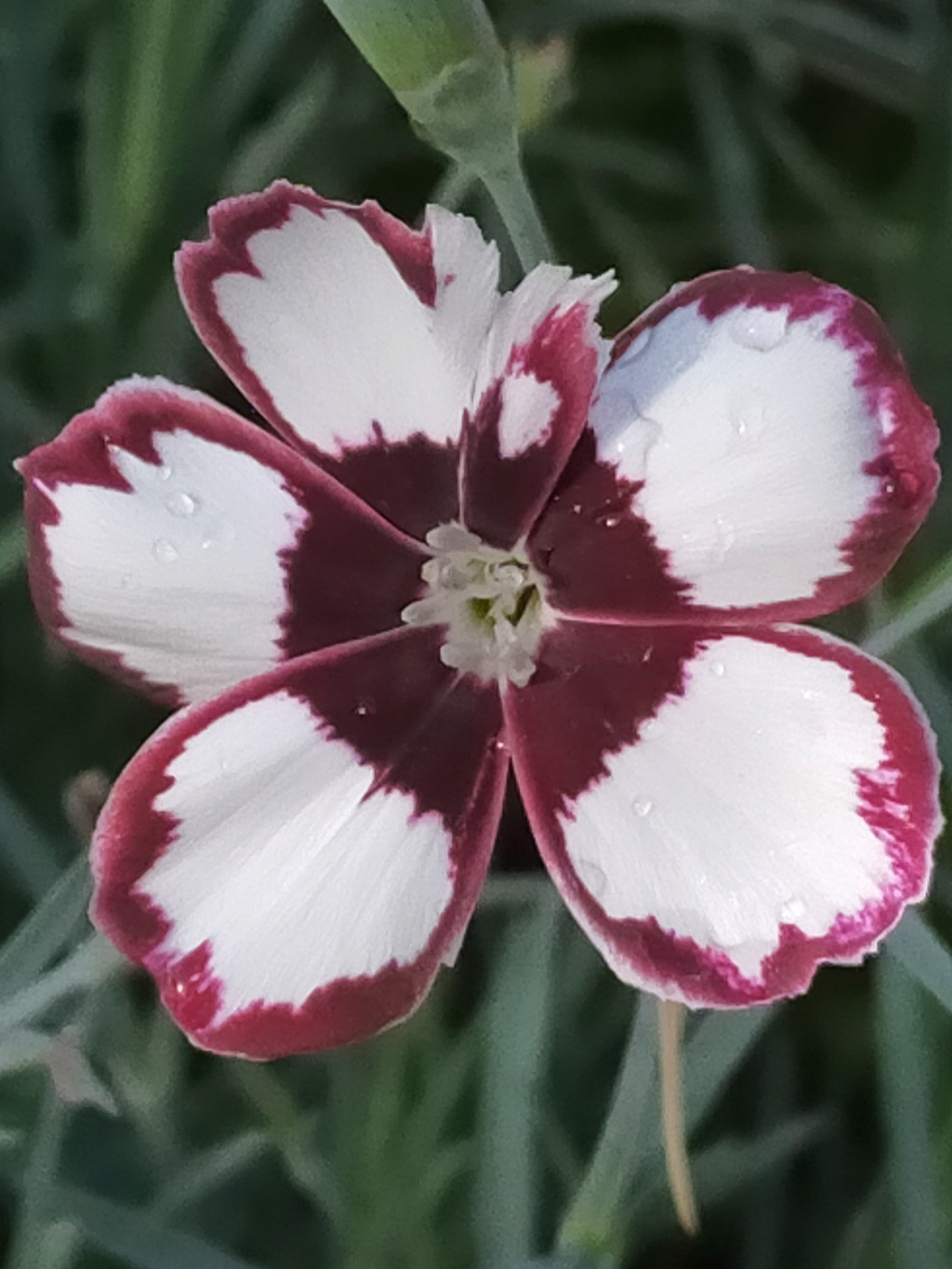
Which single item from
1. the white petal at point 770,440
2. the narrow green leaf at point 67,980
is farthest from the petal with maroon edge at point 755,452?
the narrow green leaf at point 67,980

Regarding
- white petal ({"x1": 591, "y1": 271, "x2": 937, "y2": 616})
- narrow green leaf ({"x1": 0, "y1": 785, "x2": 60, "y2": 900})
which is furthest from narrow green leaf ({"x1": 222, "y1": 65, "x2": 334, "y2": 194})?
white petal ({"x1": 591, "y1": 271, "x2": 937, "y2": 616})

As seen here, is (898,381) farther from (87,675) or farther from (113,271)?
(87,675)

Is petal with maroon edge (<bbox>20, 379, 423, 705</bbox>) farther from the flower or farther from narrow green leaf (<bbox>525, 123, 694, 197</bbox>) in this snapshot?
narrow green leaf (<bbox>525, 123, 694, 197</bbox>)

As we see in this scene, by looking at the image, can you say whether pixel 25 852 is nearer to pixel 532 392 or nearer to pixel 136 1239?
pixel 136 1239

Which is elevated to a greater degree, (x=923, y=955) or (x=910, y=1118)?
(x=923, y=955)

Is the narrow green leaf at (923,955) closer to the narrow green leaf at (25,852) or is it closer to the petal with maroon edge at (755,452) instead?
the petal with maroon edge at (755,452)

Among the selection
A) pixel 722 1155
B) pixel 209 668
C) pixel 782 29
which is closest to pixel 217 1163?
pixel 722 1155

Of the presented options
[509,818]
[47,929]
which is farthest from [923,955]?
[47,929]
